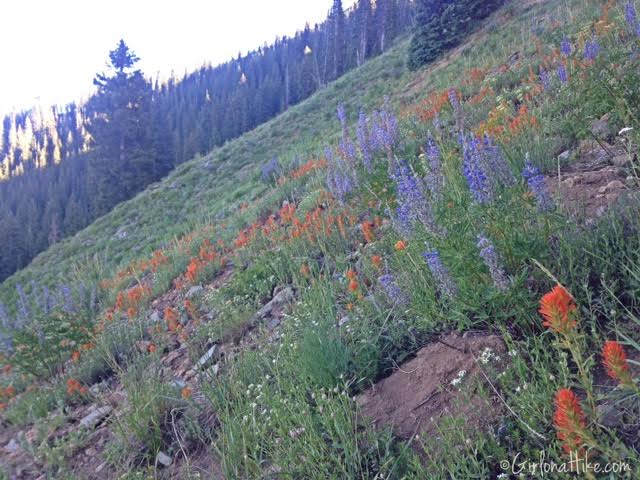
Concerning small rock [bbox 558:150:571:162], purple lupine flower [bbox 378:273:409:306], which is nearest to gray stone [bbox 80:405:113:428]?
purple lupine flower [bbox 378:273:409:306]

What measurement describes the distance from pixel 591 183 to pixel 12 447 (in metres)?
5.20

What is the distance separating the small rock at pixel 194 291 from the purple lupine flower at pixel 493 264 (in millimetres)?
4502

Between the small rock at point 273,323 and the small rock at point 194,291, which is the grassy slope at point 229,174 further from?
the small rock at point 273,323

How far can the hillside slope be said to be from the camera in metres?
1.91

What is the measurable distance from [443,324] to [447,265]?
14.5 inches

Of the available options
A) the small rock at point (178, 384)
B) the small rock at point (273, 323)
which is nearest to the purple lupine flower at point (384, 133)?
the small rock at point (273, 323)

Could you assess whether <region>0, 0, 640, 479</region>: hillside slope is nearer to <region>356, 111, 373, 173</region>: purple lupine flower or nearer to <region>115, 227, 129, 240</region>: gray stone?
<region>356, 111, 373, 173</region>: purple lupine flower

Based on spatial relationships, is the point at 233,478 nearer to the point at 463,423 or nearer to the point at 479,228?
the point at 463,423

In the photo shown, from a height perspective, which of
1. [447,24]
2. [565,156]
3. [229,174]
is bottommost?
[229,174]

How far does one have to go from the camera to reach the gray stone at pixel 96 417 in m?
3.69

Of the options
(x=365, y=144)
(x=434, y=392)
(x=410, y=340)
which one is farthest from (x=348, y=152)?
(x=434, y=392)

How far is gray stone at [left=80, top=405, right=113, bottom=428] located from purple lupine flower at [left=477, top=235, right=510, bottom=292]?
304 cm

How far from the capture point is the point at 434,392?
7.69 feet

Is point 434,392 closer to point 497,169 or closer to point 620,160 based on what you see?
point 497,169
